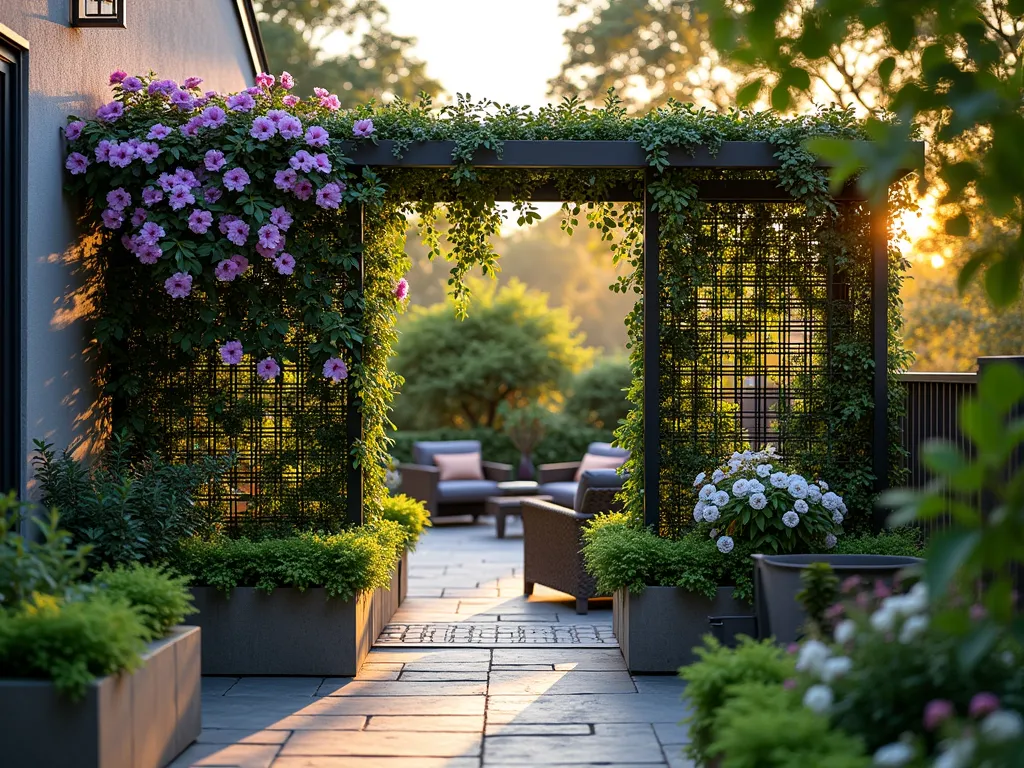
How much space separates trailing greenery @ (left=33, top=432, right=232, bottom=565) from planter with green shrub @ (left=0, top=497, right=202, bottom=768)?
3.23 feet

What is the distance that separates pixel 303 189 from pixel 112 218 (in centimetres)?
95

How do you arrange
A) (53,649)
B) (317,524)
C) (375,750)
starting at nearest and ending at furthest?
(53,649), (375,750), (317,524)

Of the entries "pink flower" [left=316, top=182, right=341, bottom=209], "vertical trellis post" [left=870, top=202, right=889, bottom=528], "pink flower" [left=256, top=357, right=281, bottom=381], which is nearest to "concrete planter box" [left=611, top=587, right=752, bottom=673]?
"vertical trellis post" [left=870, top=202, right=889, bottom=528]

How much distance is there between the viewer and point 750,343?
6016mm

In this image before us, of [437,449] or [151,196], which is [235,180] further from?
[437,449]

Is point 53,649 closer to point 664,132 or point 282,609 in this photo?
point 282,609

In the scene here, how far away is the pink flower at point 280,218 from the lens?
18.2ft

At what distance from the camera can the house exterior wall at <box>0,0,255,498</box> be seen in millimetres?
4914

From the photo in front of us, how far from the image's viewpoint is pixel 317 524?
5965mm

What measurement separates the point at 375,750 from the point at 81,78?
3.63 m

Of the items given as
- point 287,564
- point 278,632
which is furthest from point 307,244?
point 278,632

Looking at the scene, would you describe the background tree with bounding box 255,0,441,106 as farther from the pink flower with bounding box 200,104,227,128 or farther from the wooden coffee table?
the pink flower with bounding box 200,104,227,128

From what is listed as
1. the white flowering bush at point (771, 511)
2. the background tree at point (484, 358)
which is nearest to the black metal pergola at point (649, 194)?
the white flowering bush at point (771, 511)

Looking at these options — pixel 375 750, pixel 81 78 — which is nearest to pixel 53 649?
pixel 375 750
